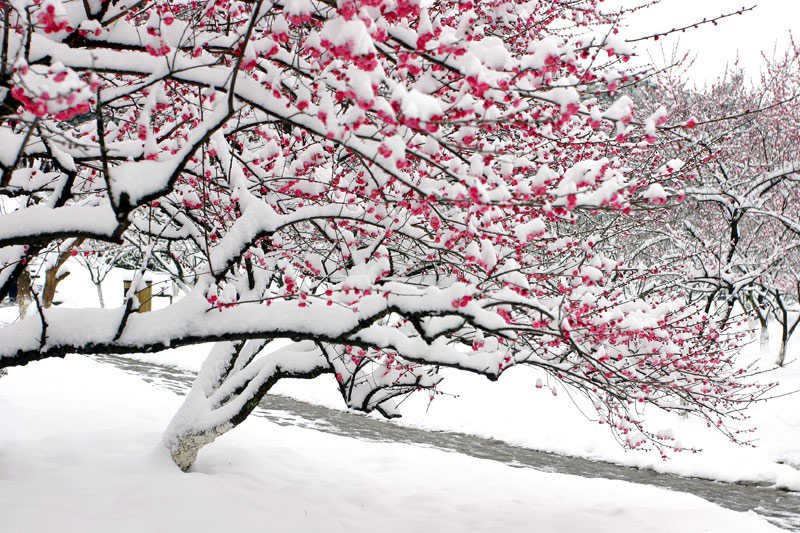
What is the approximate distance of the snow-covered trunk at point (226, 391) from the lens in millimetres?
5680

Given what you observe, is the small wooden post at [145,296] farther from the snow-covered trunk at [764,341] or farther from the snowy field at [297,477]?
the snow-covered trunk at [764,341]

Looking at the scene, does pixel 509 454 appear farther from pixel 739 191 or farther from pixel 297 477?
pixel 739 191

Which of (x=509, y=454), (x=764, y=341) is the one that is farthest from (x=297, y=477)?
(x=764, y=341)

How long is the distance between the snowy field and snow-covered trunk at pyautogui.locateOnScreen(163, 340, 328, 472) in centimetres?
26

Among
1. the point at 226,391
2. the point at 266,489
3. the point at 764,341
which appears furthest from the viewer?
the point at 764,341

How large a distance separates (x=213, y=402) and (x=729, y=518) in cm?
568

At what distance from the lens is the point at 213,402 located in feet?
19.9

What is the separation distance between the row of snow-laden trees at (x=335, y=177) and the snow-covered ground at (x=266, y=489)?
30.9 inches

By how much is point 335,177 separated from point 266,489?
3.47 metres

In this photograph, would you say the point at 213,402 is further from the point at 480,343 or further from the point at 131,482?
the point at 480,343

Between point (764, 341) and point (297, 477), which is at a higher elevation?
point (764, 341)

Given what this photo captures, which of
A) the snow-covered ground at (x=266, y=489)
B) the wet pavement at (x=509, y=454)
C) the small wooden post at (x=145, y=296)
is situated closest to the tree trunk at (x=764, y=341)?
the wet pavement at (x=509, y=454)

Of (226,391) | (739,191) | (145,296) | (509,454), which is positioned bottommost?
(509,454)

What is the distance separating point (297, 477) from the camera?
22.4ft
